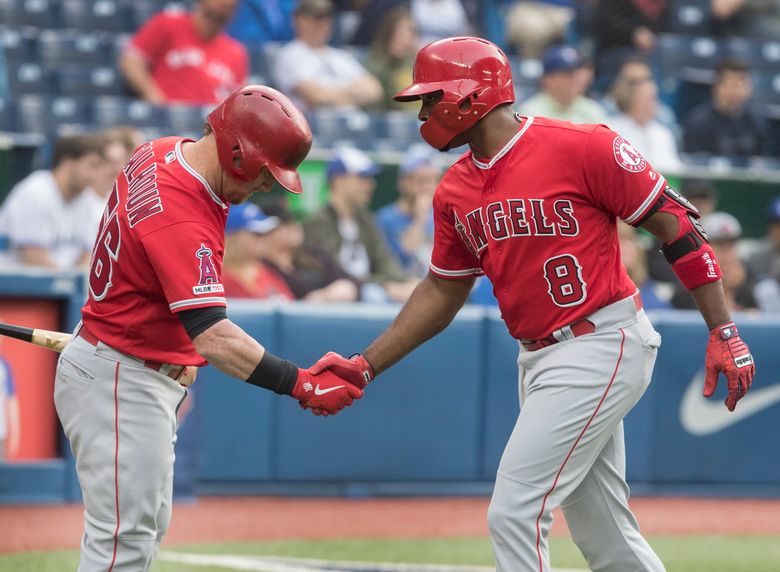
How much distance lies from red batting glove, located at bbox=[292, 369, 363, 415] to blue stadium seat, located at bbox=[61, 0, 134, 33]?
7.15 m

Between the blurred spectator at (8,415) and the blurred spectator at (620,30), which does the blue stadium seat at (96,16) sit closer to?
the blurred spectator at (620,30)

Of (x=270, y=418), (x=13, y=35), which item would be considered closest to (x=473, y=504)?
(x=270, y=418)

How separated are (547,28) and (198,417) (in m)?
6.47

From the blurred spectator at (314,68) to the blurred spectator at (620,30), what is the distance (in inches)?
111

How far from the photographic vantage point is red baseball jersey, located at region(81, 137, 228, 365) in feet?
11.6

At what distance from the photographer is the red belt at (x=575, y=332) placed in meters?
3.81

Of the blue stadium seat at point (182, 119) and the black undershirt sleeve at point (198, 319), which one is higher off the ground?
the blue stadium seat at point (182, 119)

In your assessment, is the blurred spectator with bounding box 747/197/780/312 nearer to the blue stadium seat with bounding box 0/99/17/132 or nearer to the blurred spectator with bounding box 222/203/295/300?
the blurred spectator with bounding box 222/203/295/300

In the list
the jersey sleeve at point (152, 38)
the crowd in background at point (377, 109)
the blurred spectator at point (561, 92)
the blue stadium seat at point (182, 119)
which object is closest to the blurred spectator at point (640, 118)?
the crowd in background at point (377, 109)

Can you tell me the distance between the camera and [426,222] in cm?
853

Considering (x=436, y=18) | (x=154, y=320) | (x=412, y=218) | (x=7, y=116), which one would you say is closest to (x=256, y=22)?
(x=436, y=18)

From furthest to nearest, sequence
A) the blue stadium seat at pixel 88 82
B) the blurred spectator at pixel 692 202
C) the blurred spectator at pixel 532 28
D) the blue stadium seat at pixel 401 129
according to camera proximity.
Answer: the blurred spectator at pixel 532 28 → the blue stadium seat at pixel 401 129 → the blue stadium seat at pixel 88 82 → the blurred spectator at pixel 692 202

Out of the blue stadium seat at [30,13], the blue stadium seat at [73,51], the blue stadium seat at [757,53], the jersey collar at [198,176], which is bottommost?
the jersey collar at [198,176]

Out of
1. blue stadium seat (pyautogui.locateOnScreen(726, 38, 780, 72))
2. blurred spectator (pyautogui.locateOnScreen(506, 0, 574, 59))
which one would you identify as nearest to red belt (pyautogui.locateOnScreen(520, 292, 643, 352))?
blurred spectator (pyautogui.locateOnScreen(506, 0, 574, 59))
